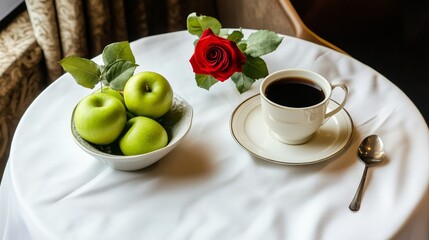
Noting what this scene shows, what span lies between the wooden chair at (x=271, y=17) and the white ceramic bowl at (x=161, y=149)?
449mm

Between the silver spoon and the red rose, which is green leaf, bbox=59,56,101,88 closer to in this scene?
the red rose

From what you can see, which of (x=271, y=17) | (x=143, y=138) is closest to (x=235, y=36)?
(x=143, y=138)

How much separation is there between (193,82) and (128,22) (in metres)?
0.73

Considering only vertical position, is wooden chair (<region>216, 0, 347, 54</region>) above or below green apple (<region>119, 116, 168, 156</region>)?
below

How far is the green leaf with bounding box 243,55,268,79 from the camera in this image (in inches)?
33.4

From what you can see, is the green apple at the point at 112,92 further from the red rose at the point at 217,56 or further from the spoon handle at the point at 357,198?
the spoon handle at the point at 357,198

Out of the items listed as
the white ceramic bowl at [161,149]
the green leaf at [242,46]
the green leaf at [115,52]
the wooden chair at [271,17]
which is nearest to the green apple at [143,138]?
the white ceramic bowl at [161,149]

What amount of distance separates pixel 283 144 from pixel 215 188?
13cm

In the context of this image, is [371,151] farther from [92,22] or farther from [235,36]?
[92,22]

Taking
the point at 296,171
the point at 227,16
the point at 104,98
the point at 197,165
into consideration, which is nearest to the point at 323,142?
the point at 296,171

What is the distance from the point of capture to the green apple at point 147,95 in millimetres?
723

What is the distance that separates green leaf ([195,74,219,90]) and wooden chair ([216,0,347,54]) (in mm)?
331

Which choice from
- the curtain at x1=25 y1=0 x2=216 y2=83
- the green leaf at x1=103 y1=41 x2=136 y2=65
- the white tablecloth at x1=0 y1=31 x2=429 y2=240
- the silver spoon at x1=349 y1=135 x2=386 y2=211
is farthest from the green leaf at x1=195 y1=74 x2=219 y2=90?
the curtain at x1=25 y1=0 x2=216 y2=83

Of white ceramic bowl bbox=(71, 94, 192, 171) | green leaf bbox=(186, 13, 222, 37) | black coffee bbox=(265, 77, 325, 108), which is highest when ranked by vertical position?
green leaf bbox=(186, 13, 222, 37)
